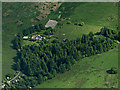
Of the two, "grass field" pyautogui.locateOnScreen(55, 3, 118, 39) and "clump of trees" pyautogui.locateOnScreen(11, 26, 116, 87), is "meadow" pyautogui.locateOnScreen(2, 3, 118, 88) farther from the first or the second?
"clump of trees" pyautogui.locateOnScreen(11, 26, 116, 87)

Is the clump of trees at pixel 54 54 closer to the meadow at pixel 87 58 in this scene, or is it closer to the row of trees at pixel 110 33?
the row of trees at pixel 110 33

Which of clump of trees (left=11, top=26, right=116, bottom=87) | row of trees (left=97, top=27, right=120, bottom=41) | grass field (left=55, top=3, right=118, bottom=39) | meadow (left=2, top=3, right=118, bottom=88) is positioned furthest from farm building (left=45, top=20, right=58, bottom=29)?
row of trees (left=97, top=27, right=120, bottom=41)

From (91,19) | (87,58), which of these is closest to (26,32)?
(91,19)

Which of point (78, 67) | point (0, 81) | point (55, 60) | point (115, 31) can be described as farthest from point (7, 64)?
point (115, 31)

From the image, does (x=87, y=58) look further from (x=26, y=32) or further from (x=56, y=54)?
(x=26, y=32)

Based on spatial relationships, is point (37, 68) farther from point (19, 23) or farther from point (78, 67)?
point (19, 23)

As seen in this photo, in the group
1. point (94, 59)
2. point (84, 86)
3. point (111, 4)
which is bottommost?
point (84, 86)
